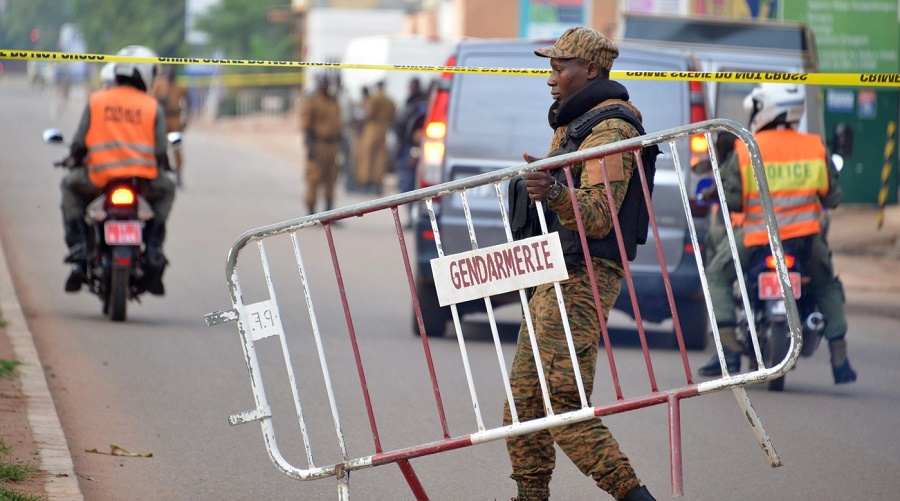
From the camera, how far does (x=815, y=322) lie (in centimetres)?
873

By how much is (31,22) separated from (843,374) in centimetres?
10620

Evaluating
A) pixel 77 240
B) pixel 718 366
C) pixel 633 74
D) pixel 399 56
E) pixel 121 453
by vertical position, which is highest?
pixel 399 56

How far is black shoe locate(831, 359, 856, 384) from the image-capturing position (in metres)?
8.73

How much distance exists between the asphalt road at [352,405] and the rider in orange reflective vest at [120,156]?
0.55 meters

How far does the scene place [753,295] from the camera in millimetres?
8688

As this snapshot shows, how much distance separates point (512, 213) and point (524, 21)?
3015cm

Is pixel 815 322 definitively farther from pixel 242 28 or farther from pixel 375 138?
pixel 242 28

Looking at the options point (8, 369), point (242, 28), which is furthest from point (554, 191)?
point (242, 28)

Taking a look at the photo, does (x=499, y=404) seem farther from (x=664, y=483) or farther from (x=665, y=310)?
(x=665, y=310)

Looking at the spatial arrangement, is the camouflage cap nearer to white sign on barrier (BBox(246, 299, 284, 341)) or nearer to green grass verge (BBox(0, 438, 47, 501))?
white sign on barrier (BBox(246, 299, 284, 341))

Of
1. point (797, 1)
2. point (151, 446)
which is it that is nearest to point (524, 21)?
point (797, 1)

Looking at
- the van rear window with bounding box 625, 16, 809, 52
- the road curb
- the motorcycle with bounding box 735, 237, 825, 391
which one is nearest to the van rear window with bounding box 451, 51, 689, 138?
the motorcycle with bounding box 735, 237, 825, 391

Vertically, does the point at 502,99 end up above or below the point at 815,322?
above

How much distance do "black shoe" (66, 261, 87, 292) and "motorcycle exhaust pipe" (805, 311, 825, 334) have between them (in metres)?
4.72
